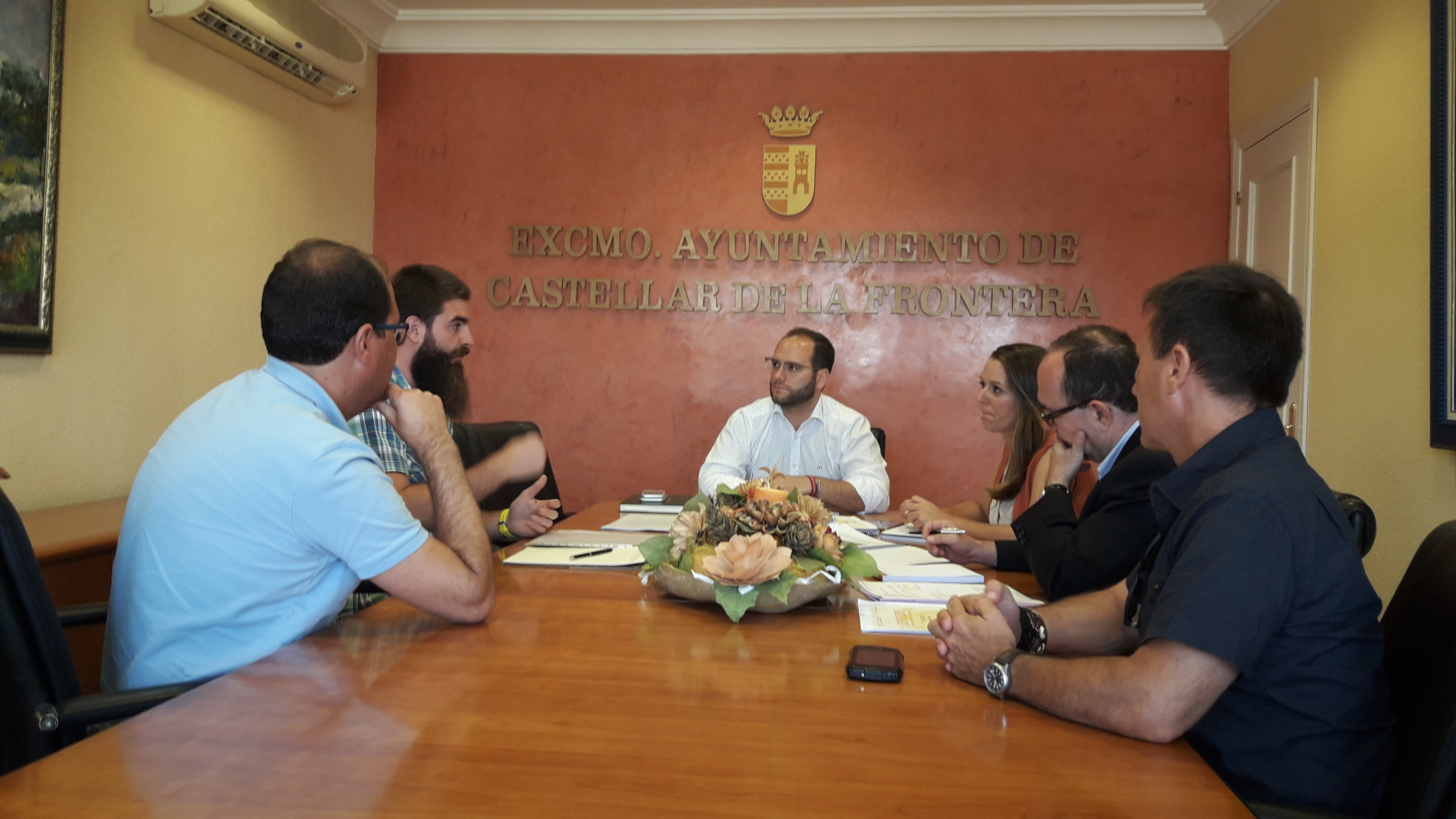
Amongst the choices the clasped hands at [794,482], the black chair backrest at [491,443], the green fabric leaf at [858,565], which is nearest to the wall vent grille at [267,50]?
the black chair backrest at [491,443]

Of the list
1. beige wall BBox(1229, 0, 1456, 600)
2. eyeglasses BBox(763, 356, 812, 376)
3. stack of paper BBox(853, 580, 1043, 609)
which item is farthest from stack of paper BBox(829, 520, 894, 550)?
beige wall BBox(1229, 0, 1456, 600)

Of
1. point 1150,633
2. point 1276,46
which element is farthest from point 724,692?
point 1276,46

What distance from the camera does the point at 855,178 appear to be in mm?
4711

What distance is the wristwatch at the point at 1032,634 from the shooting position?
1.56 meters

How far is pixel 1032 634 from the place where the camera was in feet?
5.16

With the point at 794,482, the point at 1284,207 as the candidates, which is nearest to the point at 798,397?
the point at 794,482

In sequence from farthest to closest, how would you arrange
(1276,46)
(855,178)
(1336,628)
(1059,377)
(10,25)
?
Result: (855,178) < (1276,46) < (10,25) < (1059,377) < (1336,628)

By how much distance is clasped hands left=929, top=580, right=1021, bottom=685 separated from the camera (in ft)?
4.64

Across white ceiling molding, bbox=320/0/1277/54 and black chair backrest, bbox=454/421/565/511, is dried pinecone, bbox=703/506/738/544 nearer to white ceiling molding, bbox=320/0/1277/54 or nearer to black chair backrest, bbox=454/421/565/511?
black chair backrest, bbox=454/421/565/511

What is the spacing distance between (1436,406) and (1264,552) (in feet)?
6.88

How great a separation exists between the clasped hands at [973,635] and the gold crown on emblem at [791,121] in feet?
11.8

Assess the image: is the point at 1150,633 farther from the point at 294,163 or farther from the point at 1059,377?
the point at 294,163

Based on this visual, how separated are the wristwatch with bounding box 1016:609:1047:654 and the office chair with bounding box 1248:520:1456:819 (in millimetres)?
454

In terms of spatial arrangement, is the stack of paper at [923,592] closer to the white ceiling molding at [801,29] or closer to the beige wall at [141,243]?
the beige wall at [141,243]
